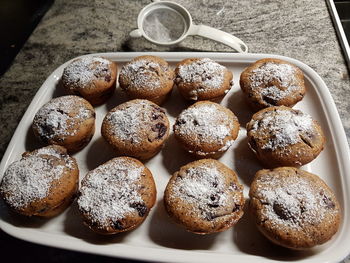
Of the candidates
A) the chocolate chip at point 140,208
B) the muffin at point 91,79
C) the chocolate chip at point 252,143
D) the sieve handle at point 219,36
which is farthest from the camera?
the sieve handle at point 219,36

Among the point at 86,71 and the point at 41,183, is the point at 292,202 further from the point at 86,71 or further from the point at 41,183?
the point at 86,71

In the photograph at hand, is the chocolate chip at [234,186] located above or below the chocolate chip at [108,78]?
above

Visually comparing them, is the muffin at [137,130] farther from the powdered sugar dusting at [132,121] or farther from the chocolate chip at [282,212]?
the chocolate chip at [282,212]

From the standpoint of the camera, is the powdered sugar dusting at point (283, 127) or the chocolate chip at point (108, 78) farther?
the chocolate chip at point (108, 78)

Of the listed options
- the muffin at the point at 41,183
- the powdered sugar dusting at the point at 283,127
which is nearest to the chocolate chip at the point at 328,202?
the powdered sugar dusting at the point at 283,127

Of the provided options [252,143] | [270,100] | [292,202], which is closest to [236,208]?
[292,202]

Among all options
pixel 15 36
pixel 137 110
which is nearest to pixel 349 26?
pixel 137 110
